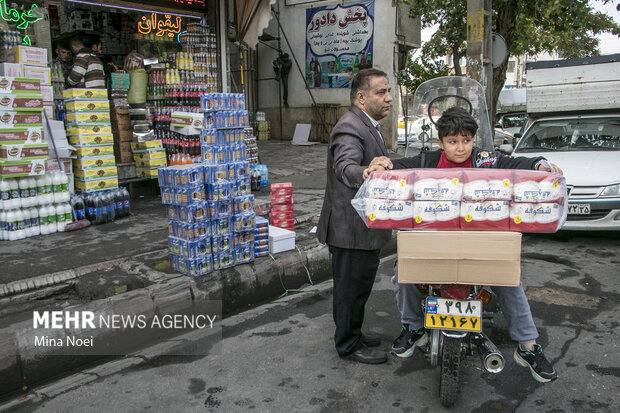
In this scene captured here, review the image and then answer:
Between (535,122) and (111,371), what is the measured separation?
6871mm

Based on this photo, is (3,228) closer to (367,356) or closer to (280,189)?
(280,189)

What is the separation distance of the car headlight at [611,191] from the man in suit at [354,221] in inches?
160

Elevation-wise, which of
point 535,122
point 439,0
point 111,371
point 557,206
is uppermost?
point 439,0

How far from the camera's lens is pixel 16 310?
4.04 meters

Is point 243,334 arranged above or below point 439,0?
below

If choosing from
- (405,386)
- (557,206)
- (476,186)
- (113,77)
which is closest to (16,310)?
(405,386)

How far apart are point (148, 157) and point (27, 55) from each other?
88.2 inches

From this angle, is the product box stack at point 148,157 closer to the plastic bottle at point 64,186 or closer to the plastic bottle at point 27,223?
the plastic bottle at point 64,186

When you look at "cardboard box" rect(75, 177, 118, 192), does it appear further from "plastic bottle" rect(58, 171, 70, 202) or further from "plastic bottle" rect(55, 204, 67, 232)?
"plastic bottle" rect(55, 204, 67, 232)

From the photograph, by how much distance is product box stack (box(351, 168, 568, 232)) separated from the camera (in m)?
2.58

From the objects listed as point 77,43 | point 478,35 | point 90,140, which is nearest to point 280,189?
point 90,140

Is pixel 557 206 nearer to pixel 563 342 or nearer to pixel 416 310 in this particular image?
pixel 416 310

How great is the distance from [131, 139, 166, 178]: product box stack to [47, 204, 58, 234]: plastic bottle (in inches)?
81.6

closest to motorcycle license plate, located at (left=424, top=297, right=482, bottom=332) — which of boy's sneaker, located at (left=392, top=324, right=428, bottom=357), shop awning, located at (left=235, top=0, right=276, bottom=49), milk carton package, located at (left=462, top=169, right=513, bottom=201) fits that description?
boy's sneaker, located at (left=392, top=324, right=428, bottom=357)
